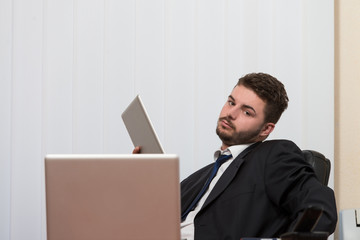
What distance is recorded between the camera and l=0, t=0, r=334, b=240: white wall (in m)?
2.60

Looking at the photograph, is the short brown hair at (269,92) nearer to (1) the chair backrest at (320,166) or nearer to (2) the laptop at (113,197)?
(1) the chair backrest at (320,166)

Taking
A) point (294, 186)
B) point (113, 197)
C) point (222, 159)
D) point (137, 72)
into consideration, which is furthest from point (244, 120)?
point (113, 197)

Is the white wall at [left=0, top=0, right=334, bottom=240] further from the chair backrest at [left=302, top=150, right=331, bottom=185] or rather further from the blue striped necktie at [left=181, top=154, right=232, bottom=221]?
the chair backrest at [left=302, top=150, right=331, bottom=185]

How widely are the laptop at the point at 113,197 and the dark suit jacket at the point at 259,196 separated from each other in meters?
0.65

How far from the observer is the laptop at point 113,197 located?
3.79ft

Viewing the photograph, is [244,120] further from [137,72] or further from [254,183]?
[137,72]

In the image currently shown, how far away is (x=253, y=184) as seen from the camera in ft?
6.20

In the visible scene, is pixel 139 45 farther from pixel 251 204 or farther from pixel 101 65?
pixel 251 204

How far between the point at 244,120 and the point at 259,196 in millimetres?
357

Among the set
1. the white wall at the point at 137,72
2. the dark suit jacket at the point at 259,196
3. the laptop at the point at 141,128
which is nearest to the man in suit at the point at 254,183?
the dark suit jacket at the point at 259,196

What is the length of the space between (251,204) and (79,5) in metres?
1.31

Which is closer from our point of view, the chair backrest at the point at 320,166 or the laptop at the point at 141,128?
the laptop at the point at 141,128

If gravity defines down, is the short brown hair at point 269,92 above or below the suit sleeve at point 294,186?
above

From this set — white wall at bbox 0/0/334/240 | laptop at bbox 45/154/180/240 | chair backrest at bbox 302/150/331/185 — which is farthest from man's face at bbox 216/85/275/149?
laptop at bbox 45/154/180/240
